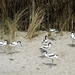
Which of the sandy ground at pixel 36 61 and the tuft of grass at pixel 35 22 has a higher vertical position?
the tuft of grass at pixel 35 22

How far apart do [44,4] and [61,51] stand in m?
3.51

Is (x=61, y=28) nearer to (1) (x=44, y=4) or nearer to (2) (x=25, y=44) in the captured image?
(1) (x=44, y=4)

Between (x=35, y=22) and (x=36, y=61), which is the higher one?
(x=35, y=22)

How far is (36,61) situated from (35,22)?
3.44 m

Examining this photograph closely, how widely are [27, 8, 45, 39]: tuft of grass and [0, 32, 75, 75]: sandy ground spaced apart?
468 millimetres

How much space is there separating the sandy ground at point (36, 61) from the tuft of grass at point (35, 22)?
0.47 m

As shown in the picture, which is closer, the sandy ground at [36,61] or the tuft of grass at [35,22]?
the sandy ground at [36,61]

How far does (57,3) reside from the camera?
49.8 ft

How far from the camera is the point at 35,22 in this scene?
47.2 ft

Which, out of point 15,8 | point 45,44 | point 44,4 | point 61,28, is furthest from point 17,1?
point 45,44

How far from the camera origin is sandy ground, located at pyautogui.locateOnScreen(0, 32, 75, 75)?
10.4m

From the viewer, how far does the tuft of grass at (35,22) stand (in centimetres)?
1406

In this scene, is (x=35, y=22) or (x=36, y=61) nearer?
(x=36, y=61)

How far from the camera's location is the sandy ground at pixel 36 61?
10383mm
